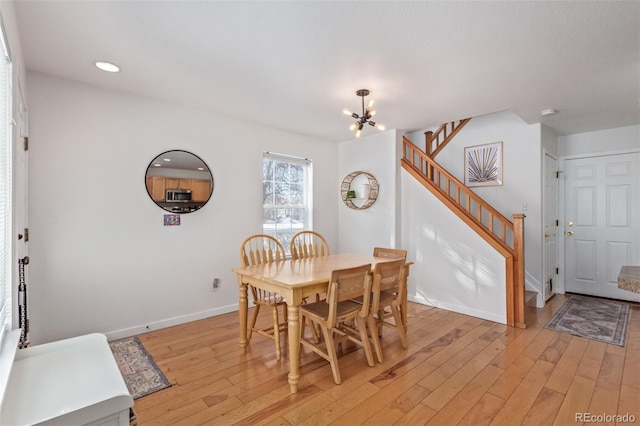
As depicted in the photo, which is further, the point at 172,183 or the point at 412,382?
the point at 172,183

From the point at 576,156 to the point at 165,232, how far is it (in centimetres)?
566

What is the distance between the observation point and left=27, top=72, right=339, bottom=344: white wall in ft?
8.73

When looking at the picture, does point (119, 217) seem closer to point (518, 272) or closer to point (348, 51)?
point (348, 51)

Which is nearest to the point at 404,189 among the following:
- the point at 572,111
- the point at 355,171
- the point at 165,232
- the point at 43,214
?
the point at 355,171

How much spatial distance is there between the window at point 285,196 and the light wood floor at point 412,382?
5.32 ft

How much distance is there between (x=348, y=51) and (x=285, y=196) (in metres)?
2.57

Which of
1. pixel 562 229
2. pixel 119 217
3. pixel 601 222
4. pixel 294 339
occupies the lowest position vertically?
pixel 294 339

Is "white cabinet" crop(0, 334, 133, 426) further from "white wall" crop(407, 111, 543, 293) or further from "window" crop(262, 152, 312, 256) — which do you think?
"white wall" crop(407, 111, 543, 293)

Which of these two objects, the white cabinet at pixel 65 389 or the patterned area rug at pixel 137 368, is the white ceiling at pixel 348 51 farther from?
the patterned area rug at pixel 137 368

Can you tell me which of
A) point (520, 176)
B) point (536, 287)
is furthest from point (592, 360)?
point (520, 176)

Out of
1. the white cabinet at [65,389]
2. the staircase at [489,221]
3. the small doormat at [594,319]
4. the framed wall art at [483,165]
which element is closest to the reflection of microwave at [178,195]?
the white cabinet at [65,389]

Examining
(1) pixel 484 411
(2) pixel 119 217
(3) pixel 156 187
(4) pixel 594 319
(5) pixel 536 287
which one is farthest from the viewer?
(5) pixel 536 287

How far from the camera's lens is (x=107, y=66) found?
250 centimetres

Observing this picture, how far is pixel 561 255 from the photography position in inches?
184
